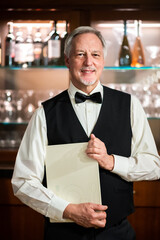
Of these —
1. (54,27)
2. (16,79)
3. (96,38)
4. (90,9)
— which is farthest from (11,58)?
(96,38)

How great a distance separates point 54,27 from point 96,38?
139 centimetres

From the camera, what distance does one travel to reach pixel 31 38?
3.01 m

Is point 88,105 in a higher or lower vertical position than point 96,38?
lower

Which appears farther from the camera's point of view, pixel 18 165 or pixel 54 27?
pixel 54 27

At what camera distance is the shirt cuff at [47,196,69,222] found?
4.87 feet

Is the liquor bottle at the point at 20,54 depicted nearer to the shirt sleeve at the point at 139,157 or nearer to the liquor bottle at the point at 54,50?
the liquor bottle at the point at 54,50

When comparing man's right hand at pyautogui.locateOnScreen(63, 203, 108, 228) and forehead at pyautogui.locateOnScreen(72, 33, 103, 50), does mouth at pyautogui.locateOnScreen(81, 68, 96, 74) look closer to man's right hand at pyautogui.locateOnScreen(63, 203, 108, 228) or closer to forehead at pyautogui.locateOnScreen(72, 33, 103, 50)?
forehead at pyautogui.locateOnScreen(72, 33, 103, 50)

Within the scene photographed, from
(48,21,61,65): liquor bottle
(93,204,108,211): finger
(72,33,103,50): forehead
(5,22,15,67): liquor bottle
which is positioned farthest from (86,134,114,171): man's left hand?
(5,22,15,67): liquor bottle

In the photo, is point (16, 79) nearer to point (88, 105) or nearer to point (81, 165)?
point (88, 105)

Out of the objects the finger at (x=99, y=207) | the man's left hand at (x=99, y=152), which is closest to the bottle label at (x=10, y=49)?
the man's left hand at (x=99, y=152)

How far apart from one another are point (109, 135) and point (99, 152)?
168mm

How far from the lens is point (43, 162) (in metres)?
1.57

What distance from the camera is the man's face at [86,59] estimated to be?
1.59 metres

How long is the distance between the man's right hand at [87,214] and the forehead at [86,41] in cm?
70
